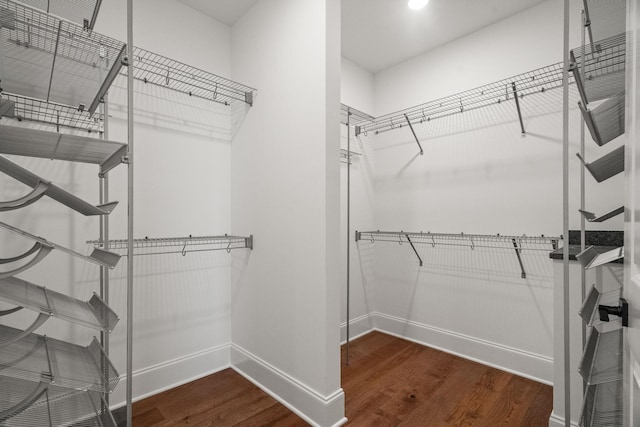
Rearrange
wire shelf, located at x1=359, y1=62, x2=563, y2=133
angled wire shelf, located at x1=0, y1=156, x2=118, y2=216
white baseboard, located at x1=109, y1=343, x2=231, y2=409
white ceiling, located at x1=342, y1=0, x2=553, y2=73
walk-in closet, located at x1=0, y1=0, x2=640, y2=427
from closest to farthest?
angled wire shelf, located at x1=0, y1=156, x2=118, y2=216, walk-in closet, located at x1=0, y1=0, x2=640, y2=427, white baseboard, located at x1=109, y1=343, x2=231, y2=409, wire shelf, located at x1=359, y1=62, x2=563, y2=133, white ceiling, located at x1=342, y1=0, x2=553, y2=73

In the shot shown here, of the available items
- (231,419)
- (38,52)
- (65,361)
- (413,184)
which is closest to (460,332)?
(413,184)

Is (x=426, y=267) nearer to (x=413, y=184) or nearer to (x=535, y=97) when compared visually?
(x=413, y=184)

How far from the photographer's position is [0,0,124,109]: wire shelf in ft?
3.91

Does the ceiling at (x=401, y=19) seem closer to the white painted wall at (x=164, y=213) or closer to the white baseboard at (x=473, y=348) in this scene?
the white painted wall at (x=164, y=213)

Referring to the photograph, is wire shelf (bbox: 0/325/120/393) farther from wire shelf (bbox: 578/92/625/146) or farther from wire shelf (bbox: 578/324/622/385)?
wire shelf (bbox: 578/92/625/146)

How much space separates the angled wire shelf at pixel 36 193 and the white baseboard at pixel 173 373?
1.26 m

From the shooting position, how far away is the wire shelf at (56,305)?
0.83 metres

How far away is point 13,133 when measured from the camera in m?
0.87

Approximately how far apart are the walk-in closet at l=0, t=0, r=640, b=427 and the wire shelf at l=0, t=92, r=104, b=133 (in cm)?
2

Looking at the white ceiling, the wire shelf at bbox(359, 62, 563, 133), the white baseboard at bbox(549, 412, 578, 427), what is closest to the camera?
the white baseboard at bbox(549, 412, 578, 427)

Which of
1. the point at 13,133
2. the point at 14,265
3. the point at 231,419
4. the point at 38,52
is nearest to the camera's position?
the point at 13,133

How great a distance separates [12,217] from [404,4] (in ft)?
8.65

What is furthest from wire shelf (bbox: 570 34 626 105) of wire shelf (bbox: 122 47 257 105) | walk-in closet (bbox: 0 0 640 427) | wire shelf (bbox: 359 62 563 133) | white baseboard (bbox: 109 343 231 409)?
white baseboard (bbox: 109 343 231 409)

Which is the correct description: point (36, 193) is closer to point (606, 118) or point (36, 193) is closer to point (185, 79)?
point (185, 79)
